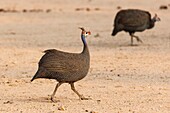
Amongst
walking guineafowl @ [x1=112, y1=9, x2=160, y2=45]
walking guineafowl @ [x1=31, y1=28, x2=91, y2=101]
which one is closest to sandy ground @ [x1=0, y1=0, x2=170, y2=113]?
walking guineafowl @ [x1=31, y1=28, x2=91, y2=101]

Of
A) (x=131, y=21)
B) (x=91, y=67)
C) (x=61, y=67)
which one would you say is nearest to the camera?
(x=61, y=67)

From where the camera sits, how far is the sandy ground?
11078 mm

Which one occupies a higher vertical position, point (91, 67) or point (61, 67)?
point (61, 67)

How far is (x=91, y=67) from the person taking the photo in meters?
16.2

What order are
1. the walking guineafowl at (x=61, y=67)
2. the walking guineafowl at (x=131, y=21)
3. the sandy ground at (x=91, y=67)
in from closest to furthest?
the sandy ground at (x=91, y=67) < the walking guineafowl at (x=61, y=67) < the walking guineafowl at (x=131, y=21)

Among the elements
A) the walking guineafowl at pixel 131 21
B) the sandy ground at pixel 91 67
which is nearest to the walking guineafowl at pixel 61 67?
the sandy ground at pixel 91 67

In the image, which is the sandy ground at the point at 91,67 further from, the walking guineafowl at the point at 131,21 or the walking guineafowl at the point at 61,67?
the walking guineafowl at the point at 131,21

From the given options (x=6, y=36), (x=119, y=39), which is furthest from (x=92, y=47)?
(x=6, y=36)

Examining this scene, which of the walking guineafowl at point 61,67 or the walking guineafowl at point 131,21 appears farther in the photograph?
the walking guineafowl at point 131,21

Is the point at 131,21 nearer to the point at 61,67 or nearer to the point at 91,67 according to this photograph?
the point at 91,67

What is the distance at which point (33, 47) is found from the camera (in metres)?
20.7

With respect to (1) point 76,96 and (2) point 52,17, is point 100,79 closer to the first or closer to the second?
(1) point 76,96

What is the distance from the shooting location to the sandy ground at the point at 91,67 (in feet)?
36.3

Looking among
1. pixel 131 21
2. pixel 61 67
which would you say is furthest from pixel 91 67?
pixel 131 21
